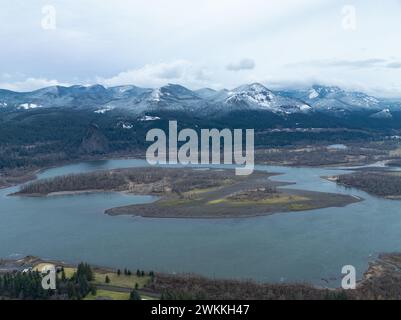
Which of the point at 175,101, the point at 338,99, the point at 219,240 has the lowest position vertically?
the point at 219,240

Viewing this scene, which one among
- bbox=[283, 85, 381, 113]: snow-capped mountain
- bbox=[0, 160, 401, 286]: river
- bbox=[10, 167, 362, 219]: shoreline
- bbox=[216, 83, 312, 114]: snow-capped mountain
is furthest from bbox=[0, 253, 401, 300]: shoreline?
bbox=[283, 85, 381, 113]: snow-capped mountain

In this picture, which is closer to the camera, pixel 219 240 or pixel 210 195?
pixel 219 240

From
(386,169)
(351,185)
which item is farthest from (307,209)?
(386,169)

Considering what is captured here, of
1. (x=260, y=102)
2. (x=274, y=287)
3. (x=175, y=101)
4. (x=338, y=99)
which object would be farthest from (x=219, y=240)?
(x=338, y=99)

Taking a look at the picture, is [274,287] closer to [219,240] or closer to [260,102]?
[219,240]

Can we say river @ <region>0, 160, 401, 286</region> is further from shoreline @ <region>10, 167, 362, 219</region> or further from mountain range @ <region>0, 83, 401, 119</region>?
mountain range @ <region>0, 83, 401, 119</region>

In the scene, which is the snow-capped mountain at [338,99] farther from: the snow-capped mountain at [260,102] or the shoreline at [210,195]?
the shoreline at [210,195]

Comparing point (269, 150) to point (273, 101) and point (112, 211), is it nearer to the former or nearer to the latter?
point (112, 211)
